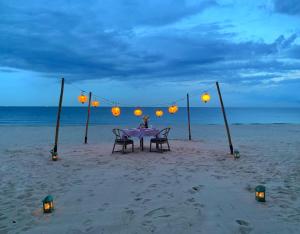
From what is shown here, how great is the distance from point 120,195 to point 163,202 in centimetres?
87

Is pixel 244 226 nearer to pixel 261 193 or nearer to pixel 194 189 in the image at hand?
pixel 261 193

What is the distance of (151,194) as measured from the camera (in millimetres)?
4359

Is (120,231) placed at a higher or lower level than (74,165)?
lower

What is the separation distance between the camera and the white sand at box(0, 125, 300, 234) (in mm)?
3211

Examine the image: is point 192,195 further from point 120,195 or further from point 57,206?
point 57,206

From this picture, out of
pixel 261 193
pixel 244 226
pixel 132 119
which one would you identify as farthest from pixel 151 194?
pixel 132 119

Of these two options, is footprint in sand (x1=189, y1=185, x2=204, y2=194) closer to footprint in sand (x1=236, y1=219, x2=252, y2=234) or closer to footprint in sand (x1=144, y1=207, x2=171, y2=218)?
footprint in sand (x1=144, y1=207, x2=171, y2=218)

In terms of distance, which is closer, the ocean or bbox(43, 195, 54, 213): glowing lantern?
bbox(43, 195, 54, 213): glowing lantern

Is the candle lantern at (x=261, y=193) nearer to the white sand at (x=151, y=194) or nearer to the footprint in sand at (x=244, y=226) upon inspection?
the white sand at (x=151, y=194)

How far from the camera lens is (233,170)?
605 cm

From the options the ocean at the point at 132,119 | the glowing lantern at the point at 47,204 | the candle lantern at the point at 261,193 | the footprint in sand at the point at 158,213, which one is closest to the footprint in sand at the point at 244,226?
the candle lantern at the point at 261,193

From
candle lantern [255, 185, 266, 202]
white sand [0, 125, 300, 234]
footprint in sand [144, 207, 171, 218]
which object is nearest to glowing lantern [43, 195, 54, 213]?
white sand [0, 125, 300, 234]

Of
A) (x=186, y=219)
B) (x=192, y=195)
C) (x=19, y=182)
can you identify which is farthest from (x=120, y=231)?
(x=19, y=182)

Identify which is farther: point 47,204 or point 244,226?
point 47,204
